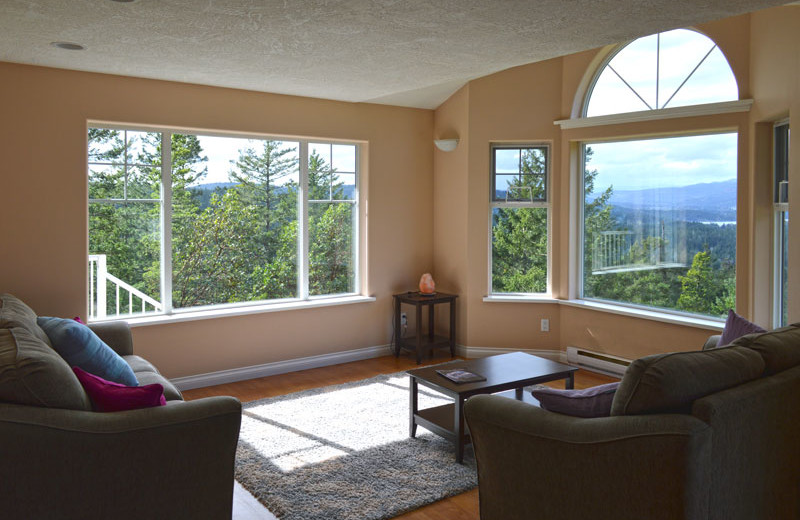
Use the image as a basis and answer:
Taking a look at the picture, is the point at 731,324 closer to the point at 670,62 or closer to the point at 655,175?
the point at 655,175

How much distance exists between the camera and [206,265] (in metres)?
5.18

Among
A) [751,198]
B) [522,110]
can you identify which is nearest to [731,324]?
[751,198]

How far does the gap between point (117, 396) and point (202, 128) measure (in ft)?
10.0

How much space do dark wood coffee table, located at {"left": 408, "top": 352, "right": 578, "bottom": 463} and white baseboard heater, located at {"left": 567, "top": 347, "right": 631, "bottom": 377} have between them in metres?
1.46

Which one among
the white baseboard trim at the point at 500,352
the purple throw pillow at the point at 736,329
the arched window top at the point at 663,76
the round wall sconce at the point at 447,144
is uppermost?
the arched window top at the point at 663,76

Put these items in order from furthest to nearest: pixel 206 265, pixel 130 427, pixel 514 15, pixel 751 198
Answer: pixel 206 265, pixel 751 198, pixel 514 15, pixel 130 427

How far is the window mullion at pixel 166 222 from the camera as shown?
4898 millimetres

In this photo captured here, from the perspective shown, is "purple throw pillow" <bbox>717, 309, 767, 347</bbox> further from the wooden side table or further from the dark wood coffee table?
the wooden side table

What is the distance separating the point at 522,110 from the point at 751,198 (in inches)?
83.7

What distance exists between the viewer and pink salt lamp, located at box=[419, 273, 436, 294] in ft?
19.5

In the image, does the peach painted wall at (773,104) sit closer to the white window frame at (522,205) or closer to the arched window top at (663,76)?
the arched window top at (663,76)

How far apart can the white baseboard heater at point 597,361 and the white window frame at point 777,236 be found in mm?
1308

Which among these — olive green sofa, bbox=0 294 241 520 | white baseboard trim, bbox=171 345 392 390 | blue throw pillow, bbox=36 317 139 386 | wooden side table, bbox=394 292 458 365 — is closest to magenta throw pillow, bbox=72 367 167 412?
olive green sofa, bbox=0 294 241 520

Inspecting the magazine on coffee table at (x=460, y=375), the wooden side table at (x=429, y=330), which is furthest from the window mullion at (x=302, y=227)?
the magazine on coffee table at (x=460, y=375)
